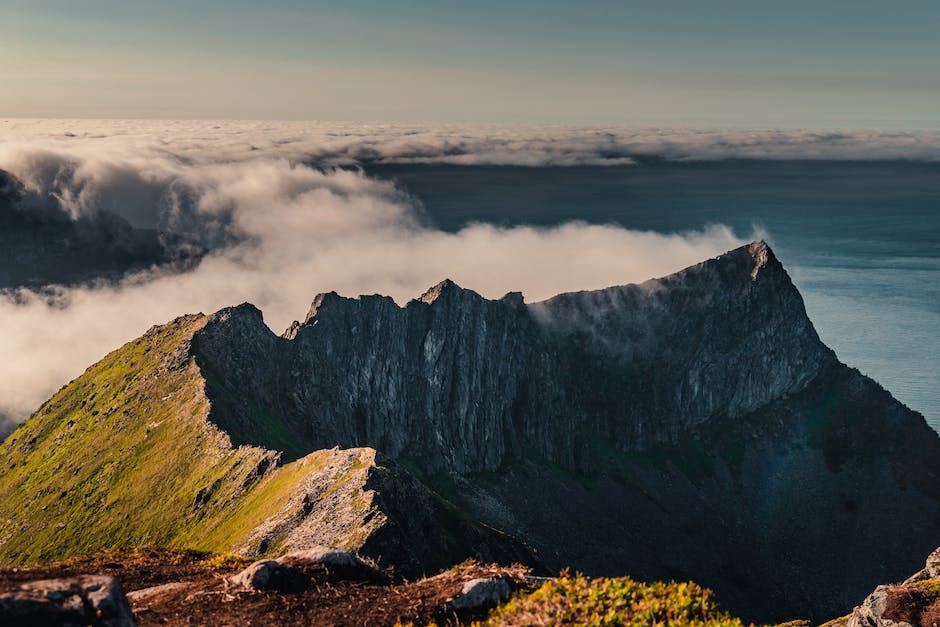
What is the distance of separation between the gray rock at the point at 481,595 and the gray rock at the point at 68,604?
1553 cm

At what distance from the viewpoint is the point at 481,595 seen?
123 feet

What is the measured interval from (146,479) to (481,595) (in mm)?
137986

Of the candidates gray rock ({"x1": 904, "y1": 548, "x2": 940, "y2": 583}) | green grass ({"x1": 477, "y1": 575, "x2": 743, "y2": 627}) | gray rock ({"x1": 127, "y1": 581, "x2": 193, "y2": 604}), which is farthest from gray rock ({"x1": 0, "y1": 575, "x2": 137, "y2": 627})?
gray rock ({"x1": 904, "y1": 548, "x2": 940, "y2": 583})

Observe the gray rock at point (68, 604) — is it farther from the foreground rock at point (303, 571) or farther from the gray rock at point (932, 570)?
the gray rock at point (932, 570)

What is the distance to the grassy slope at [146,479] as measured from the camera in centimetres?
12888

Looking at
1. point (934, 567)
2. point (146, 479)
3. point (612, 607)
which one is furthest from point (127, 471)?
point (612, 607)

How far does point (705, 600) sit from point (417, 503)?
89.5 m

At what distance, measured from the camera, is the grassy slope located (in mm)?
128875

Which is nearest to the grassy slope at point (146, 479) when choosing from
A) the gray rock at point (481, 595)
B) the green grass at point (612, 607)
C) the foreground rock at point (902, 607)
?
the foreground rock at point (902, 607)

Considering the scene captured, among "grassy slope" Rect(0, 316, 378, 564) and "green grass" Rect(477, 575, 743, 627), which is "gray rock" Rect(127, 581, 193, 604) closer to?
"green grass" Rect(477, 575, 743, 627)

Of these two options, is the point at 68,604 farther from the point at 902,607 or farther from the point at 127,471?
the point at 127,471

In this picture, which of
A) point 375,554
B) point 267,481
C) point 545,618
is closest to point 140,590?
point 545,618

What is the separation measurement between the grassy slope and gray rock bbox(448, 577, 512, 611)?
7741 centimetres

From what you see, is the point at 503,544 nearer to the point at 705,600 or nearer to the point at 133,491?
the point at 133,491
